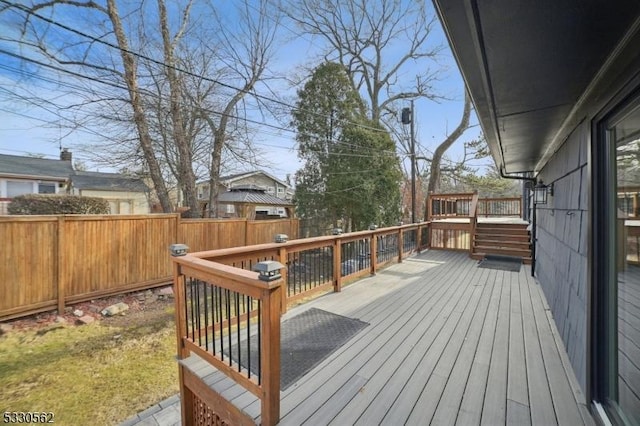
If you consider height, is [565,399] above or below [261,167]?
below

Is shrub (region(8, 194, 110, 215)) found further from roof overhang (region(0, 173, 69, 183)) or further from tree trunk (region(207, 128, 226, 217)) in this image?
roof overhang (region(0, 173, 69, 183))

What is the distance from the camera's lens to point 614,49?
129cm

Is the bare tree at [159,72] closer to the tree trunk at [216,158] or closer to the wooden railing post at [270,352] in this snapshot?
the tree trunk at [216,158]

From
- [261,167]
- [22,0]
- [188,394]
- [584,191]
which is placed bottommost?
[188,394]

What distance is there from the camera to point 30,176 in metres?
14.4

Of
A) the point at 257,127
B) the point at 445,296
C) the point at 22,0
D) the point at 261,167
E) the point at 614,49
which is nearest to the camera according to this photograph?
the point at 614,49

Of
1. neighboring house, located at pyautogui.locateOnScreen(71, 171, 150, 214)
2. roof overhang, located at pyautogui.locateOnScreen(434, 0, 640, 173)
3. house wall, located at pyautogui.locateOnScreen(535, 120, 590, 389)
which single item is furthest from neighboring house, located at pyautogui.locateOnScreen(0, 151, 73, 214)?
house wall, located at pyautogui.locateOnScreen(535, 120, 590, 389)

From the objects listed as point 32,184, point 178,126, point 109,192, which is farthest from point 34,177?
point 178,126

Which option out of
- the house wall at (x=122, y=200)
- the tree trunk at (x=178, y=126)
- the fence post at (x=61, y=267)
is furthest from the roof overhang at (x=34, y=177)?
the fence post at (x=61, y=267)

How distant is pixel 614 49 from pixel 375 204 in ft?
29.4

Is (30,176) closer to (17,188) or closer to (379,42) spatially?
(17,188)

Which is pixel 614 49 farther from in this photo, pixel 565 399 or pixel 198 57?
pixel 198 57

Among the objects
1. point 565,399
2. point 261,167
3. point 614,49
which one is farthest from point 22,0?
point 565,399

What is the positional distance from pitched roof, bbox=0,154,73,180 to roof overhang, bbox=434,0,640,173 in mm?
20224
